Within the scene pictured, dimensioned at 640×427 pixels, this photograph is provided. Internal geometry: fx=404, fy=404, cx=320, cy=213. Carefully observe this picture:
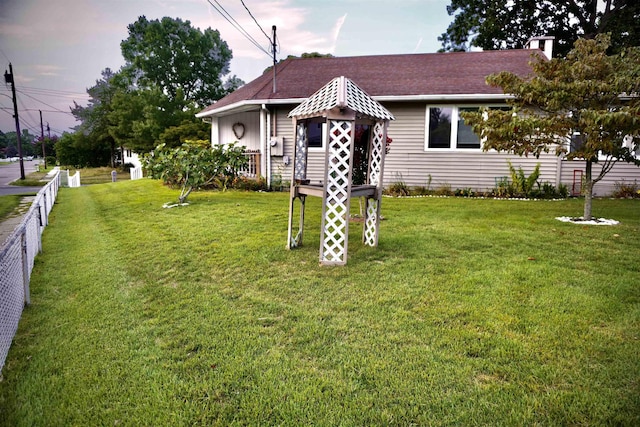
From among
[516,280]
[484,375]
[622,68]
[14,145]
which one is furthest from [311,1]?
[14,145]

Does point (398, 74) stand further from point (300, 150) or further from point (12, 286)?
point (12, 286)

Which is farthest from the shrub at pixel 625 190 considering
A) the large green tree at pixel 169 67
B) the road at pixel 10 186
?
the large green tree at pixel 169 67

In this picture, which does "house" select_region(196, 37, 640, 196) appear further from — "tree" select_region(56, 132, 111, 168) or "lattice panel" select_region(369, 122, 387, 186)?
"tree" select_region(56, 132, 111, 168)

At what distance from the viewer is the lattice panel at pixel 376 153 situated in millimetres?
5438

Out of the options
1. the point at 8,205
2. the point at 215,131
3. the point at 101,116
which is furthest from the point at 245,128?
the point at 101,116

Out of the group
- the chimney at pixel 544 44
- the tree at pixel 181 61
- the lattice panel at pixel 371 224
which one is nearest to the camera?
the lattice panel at pixel 371 224

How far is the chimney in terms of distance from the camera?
13.7 metres

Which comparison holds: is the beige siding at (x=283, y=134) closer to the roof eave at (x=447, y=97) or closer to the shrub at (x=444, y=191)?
the roof eave at (x=447, y=97)

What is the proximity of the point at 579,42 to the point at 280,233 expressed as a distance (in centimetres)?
631

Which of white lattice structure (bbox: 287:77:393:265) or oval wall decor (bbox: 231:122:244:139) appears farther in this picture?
oval wall decor (bbox: 231:122:244:139)

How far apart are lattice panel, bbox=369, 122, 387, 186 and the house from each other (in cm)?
661

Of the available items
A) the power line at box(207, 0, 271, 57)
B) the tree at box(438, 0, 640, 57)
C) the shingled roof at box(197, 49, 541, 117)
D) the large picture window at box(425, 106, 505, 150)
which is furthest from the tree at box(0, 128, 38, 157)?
the large picture window at box(425, 106, 505, 150)

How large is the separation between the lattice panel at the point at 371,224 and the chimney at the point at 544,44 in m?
11.5

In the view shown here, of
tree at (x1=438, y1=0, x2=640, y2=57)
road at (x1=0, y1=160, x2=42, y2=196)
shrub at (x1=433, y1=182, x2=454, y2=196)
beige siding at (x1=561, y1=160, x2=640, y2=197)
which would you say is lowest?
road at (x1=0, y1=160, x2=42, y2=196)
